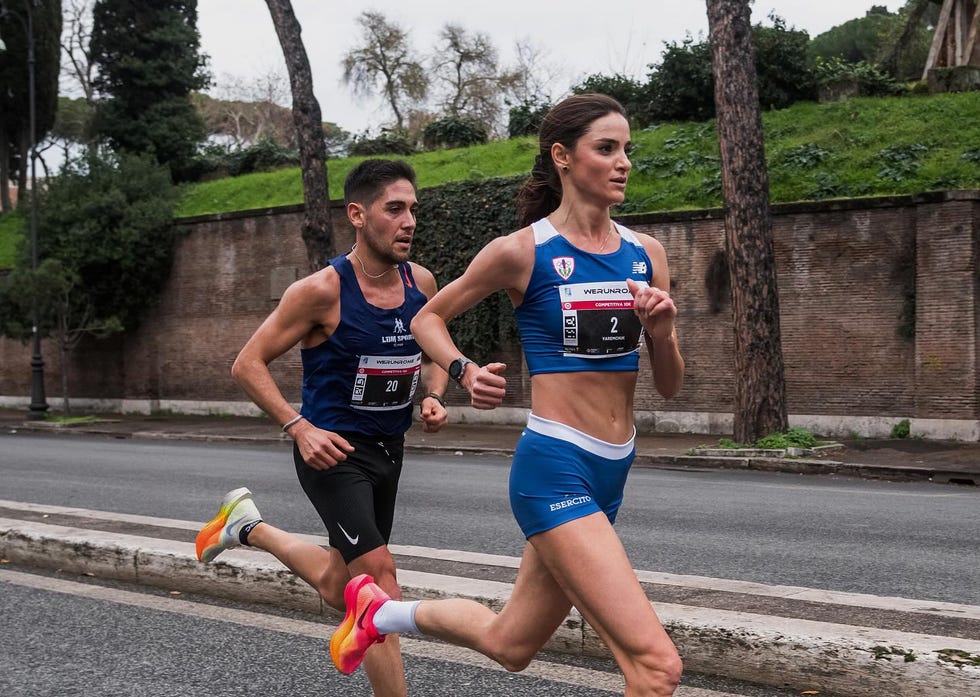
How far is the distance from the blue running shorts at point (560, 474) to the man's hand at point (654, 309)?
1.09ft

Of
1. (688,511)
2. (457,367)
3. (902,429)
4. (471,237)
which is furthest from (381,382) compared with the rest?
(471,237)

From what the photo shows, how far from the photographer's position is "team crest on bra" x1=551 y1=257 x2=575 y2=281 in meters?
3.89

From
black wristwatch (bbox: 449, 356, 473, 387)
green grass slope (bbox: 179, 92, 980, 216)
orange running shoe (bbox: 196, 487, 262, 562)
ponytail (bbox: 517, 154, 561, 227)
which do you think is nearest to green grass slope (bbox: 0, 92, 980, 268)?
green grass slope (bbox: 179, 92, 980, 216)

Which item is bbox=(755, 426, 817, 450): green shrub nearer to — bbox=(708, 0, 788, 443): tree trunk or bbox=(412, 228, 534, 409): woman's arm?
bbox=(708, 0, 788, 443): tree trunk

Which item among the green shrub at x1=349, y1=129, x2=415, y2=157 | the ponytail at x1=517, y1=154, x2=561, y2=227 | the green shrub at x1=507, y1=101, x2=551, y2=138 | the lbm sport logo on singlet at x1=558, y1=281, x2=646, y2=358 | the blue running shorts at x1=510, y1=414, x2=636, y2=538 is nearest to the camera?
the blue running shorts at x1=510, y1=414, x2=636, y2=538

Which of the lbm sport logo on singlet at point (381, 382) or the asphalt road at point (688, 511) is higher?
the lbm sport logo on singlet at point (381, 382)

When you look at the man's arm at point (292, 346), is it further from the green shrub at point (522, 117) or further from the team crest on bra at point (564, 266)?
the green shrub at point (522, 117)

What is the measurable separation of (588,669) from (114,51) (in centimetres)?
4203

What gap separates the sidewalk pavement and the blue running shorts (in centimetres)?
159

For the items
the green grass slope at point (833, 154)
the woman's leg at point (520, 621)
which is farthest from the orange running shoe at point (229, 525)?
the green grass slope at point (833, 154)

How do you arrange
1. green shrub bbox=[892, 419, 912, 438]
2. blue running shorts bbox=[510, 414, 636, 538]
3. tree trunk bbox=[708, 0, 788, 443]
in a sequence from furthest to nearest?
green shrub bbox=[892, 419, 912, 438] → tree trunk bbox=[708, 0, 788, 443] → blue running shorts bbox=[510, 414, 636, 538]

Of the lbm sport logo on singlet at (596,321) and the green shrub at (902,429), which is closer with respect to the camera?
the lbm sport logo on singlet at (596,321)

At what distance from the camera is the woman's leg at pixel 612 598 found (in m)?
3.39

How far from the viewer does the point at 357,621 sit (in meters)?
4.35
